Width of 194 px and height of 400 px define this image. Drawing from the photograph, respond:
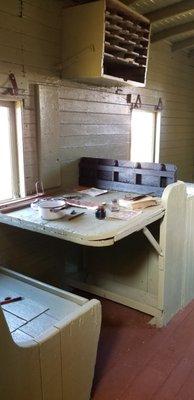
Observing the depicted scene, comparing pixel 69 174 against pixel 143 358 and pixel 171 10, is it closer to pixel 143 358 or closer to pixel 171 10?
pixel 143 358

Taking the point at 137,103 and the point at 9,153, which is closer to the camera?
the point at 9,153

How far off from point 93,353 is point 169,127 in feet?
12.1

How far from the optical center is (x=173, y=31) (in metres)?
3.81

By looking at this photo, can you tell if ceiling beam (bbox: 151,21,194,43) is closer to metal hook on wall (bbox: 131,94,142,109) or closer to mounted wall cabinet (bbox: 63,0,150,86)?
metal hook on wall (bbox: 131,94,142,109)

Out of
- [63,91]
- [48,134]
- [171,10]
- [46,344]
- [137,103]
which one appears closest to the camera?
[46,344]

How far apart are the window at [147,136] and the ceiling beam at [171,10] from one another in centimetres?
109

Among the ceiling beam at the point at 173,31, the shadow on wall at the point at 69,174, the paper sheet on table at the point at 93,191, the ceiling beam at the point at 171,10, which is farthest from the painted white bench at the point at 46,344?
the ceiling beam at the point at 173,31

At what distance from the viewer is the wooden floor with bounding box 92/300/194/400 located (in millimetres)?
1913

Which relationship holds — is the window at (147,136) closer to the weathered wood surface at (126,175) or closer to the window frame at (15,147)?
the weathered wood surface at (126,175)

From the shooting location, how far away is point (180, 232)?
2574mm

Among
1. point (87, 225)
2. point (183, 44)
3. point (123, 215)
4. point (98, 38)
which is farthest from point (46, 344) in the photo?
point (183, 44)

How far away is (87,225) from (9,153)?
96cm

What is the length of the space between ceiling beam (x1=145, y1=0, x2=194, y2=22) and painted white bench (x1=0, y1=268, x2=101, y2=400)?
285 centimetres

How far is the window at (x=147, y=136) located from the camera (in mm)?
4199
